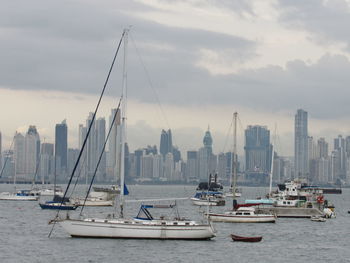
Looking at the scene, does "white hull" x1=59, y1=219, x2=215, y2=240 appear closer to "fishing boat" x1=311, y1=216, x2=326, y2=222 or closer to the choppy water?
the choppy water

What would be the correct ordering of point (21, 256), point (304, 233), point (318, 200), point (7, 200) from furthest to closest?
point (7, 200)
point (318, 200)
point (304, 233)
point (21, 256)

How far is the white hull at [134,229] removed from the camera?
75.4 m

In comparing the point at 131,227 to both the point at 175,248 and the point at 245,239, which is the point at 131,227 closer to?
the point at 175,248

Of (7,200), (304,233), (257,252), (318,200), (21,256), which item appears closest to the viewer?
(21,256)

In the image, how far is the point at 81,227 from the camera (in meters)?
76.6

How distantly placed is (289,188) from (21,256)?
3319 inches

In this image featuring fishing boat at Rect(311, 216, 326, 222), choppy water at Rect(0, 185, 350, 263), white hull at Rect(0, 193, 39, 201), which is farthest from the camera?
white hull at Rect(0, 193, 39, 201)

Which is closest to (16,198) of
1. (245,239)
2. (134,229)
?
(245,239)

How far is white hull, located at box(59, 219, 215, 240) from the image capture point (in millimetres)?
75438

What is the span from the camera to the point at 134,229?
75438 millimetres

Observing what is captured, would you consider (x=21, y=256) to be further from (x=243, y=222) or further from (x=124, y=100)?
(x=243, y=222)

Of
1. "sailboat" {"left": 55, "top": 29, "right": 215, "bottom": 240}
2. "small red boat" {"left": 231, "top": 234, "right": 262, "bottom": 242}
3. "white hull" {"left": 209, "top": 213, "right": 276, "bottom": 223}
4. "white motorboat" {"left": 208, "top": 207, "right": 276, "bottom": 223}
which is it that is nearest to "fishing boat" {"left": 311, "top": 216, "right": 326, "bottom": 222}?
"white motorboat" {"left": 208, "top": 207, "right": 276, "bottom": 223}

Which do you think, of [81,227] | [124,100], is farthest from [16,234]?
[124,100]

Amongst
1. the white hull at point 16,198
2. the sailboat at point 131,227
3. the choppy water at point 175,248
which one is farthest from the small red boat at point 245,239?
the white hull at point 16,198
